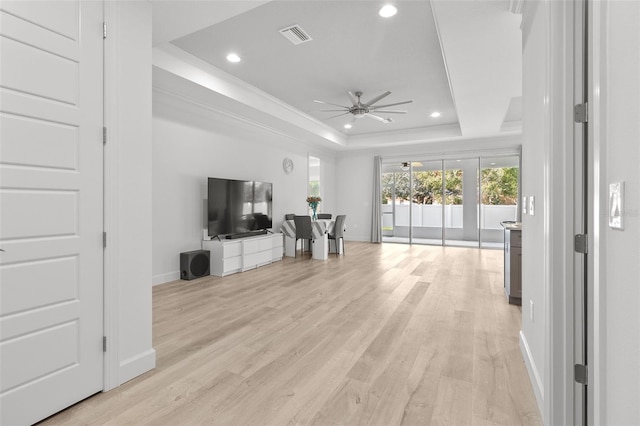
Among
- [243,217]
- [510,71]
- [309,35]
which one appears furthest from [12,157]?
[510,71]

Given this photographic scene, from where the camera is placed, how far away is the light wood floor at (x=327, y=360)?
66.5 inches

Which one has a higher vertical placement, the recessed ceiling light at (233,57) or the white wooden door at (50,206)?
the recessed ceiling light at (233,57)

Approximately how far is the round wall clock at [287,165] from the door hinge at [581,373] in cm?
622

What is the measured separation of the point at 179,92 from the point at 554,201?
4.60 meters

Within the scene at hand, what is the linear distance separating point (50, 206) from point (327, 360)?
6.26 ft

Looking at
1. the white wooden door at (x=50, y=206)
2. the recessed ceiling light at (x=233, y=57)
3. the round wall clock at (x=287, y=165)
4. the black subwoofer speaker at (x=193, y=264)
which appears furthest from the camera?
the round wall clock at (x=287, y=165)

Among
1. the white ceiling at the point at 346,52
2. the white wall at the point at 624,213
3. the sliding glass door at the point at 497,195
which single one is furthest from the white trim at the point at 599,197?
the sliding glass door at the point at 497,195

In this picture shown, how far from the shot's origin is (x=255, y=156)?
6.26 meters

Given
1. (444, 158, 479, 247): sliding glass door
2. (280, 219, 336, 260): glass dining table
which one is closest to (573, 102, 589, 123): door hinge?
(280, 219, 336, 260): glass dining table

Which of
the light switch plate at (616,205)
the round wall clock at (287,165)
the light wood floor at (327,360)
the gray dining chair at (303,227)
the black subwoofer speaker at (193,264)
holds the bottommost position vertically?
the light wood floor at (327,360)

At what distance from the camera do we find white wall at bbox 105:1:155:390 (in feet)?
6.30

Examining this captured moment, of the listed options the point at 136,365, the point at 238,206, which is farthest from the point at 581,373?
the point at 238,206

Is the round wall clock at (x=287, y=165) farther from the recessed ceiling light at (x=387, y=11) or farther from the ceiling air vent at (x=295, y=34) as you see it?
the recessed ceiling light at (x=387, y=11)

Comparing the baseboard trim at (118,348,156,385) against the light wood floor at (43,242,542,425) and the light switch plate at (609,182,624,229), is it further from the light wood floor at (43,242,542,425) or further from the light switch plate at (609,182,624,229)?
the light switch plate at (609,182,624,229)
